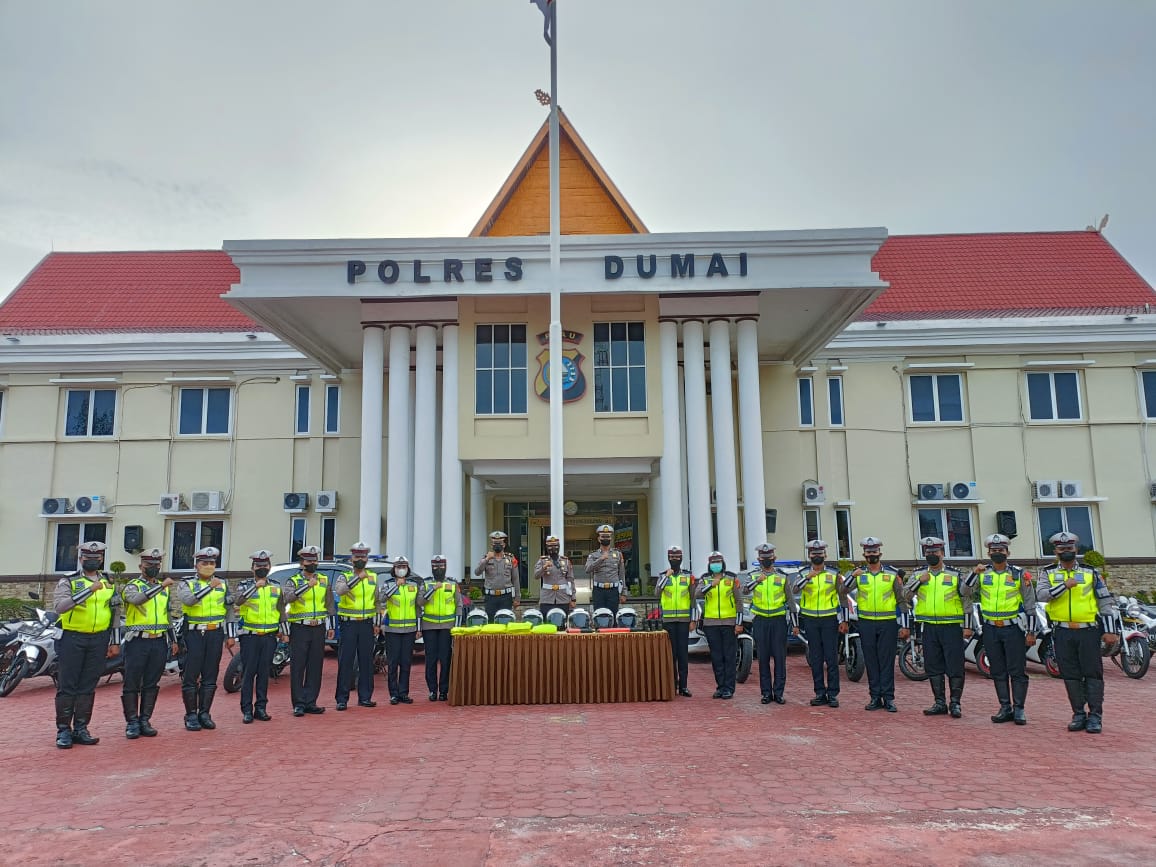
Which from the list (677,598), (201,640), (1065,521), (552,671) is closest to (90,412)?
(201,640)

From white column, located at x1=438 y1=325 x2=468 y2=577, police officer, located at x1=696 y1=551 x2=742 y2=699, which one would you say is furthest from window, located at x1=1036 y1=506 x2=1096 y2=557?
white column, located at x1=438 y1=325 x2=468 y2=577

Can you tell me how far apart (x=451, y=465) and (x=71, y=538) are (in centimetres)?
1146

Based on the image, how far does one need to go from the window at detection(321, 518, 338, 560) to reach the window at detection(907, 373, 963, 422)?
14.9 metres

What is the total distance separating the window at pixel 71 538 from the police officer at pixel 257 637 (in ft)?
48.5

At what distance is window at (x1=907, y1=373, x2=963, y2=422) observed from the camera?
2162cm

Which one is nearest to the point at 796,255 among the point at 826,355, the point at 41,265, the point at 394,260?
the point at 826,355

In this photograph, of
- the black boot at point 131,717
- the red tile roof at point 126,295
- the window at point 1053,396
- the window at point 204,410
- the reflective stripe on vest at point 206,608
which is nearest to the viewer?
the black boot at point 131,717

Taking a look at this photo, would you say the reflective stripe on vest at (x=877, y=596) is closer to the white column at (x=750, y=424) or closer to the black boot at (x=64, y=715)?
the white column at (x=750, y=424)

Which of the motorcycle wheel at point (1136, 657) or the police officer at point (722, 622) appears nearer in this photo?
the police officer at point (722, 622)

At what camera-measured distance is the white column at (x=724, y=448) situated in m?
16.3

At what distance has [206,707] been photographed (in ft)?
29.0

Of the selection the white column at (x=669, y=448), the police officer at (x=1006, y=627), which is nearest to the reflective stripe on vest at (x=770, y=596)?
the police officer at (x=1006, y=627)

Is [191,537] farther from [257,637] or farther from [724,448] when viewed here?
[257,637]

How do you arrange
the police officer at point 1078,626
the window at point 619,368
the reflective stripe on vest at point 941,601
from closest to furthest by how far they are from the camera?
the police officer at point 1078,626 → the reflective stripe on vest at point 941,601 → the window at point 619,368
